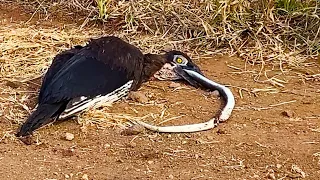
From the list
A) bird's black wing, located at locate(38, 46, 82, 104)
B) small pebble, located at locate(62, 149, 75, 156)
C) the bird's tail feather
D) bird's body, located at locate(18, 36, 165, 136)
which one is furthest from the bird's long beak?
small pebble, located at locate(62, 149, 75, 156)

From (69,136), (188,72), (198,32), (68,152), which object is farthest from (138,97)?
(198,32)

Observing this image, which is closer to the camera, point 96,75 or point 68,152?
point 68,152

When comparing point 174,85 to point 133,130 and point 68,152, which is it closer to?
point 133,130

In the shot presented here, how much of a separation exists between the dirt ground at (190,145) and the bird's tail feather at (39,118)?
0.06 m

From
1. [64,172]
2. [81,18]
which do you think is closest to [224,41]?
[81,18]

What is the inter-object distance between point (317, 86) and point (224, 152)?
1291 millimetres

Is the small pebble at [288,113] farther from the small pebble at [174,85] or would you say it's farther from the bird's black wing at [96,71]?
the bird's black wing at [96,71]

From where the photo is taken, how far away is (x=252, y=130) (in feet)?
13.3

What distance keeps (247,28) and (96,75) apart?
5.48 ft

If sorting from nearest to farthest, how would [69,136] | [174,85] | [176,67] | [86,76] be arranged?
[69,136] → [86,76] → [174,85] → [176,67]

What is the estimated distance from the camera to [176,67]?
4902mm

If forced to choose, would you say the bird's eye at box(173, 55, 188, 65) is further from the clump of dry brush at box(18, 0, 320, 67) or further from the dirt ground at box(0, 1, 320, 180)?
the clump of dry brush at box(18, 0, 320, 67)

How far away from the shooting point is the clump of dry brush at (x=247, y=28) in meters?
5.39

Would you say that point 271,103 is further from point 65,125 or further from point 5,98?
point 5,98
